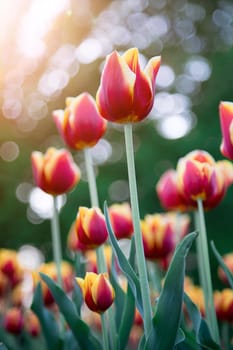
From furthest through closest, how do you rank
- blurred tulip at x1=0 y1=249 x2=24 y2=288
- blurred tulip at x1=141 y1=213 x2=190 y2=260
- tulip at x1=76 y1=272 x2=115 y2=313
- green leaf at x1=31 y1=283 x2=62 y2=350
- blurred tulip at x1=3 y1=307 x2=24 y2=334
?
blurred tulip at x1=0 y1=249 x2=24 y2=288 < blurred tulip at x1=3 y1=307 x2=24 y2=334 < blurred tulip at x1=141 y1=213 x2=190 y2=260 < green leaf at x1=31 y1=283 x2=62 y2=350 < tulip at x1=76 y1=272 x2=115 y2=313

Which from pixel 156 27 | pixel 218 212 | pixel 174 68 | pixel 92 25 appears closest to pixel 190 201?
pixel 218 212

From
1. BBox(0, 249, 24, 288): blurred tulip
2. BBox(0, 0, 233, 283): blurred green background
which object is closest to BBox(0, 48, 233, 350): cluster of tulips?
BBox(0, 249, 24, 288): blurred tulip

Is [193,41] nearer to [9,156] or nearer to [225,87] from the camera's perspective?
[225,87]

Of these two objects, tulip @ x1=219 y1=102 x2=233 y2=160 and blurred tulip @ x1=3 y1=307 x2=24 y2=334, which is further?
blurred tulip @ x1=3 y1=307 x2=24 y2=334

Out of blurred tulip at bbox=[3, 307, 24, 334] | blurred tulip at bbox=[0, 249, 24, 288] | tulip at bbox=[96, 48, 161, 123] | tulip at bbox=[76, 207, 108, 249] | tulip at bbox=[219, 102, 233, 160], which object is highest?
tulip at bbox=[96, 48, 161, 123]

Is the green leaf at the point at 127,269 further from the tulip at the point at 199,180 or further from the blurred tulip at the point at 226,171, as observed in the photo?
the blurred tulip at the point at 226,171

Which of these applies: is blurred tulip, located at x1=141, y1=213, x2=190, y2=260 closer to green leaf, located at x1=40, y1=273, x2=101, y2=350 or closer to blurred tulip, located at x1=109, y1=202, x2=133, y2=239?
blurred tulip, located at x1=109, y1=202, x2=133, y2=239

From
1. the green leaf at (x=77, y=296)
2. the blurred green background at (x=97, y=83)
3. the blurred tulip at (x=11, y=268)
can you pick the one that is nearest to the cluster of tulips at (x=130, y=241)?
the green leaf at (x=77, y=296)
